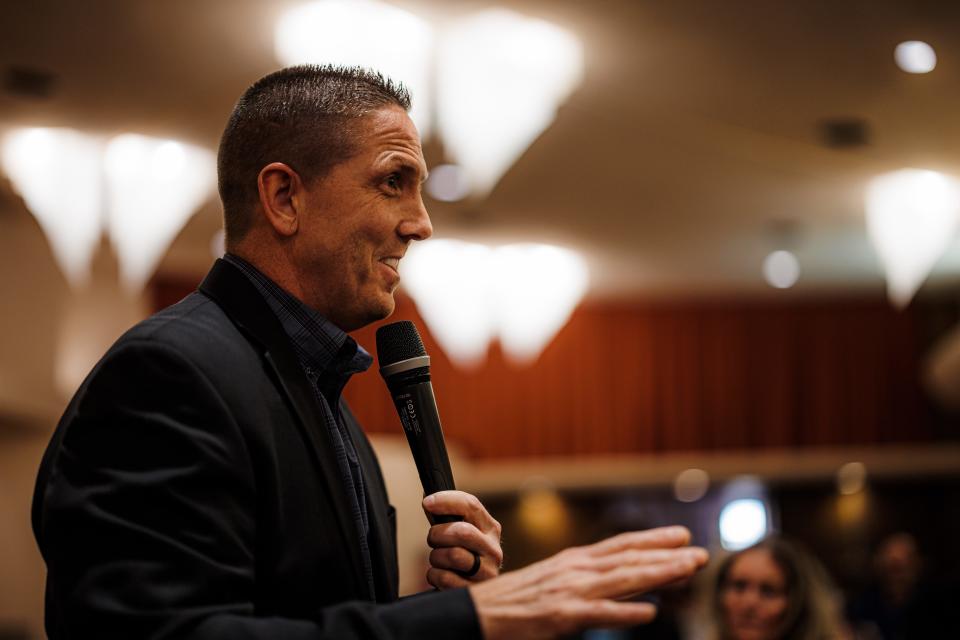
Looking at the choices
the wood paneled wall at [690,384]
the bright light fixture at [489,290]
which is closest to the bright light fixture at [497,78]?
the bright light fixture at [489,290]

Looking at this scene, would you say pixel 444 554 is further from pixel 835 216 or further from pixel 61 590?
pixel 835 216

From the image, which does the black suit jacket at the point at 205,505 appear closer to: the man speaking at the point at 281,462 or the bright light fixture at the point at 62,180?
the man speaking at the point at 281,462

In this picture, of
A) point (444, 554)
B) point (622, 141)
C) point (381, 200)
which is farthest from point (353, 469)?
point (622, 141)

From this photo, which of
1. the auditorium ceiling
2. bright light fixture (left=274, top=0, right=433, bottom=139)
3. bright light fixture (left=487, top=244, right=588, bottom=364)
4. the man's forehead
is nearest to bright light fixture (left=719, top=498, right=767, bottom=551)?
the auditorium ceiling

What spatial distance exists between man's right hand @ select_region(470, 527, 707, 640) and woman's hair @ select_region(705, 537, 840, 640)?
2.99 meters

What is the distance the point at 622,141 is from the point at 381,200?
19.1ft

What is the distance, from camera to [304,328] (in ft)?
4.93

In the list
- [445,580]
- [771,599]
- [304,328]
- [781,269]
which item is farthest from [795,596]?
[781,269]

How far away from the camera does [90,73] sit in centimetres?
606

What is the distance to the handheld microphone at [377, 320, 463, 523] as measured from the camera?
1.58m

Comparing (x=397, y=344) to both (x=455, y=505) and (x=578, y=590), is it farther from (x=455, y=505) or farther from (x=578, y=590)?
(x=578, y=590)

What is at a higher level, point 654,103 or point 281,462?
point 654,103

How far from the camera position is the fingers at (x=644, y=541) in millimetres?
1220

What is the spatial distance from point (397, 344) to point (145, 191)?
5.71m
